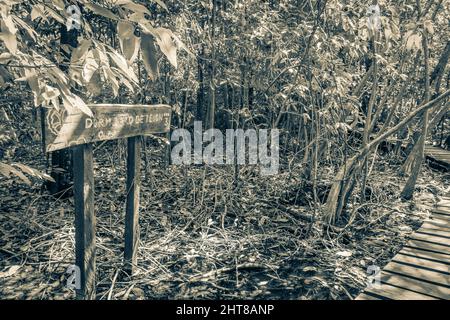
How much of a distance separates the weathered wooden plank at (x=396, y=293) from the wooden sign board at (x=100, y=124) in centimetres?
200

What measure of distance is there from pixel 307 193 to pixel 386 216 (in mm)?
1041

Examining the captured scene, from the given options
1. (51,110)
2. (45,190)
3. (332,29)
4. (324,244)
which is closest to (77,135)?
(51,110)

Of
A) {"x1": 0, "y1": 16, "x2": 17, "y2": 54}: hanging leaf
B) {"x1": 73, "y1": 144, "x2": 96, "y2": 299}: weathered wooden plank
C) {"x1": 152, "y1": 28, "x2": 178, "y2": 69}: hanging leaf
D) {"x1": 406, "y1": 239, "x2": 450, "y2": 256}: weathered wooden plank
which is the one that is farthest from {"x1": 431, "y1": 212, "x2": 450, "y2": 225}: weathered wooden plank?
{"x1": 0, "y1": 16, "x2": 17, "y2": 54}: hanging leaf

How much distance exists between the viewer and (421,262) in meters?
3.29

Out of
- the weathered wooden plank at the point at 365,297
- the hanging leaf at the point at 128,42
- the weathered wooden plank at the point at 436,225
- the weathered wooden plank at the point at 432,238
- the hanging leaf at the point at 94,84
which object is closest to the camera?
the hanging leaf at the point at 128,42

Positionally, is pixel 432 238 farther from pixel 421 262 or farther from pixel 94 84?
pixel 94 84

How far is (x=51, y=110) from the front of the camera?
2082 millimetres

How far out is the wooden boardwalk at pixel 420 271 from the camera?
9.11ft

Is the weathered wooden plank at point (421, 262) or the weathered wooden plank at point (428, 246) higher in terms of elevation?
the weathered wooden plank at point (428, 246)

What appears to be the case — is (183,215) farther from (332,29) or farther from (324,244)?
(332,29)

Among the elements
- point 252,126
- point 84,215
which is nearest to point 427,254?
point 84,215

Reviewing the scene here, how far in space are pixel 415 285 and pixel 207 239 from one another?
6.79ft

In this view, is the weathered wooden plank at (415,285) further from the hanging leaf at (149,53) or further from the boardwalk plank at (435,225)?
the hanging leaf at (149,53)

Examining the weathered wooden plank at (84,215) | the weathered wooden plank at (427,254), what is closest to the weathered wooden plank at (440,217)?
the weathered wooden plank at (427,254)
